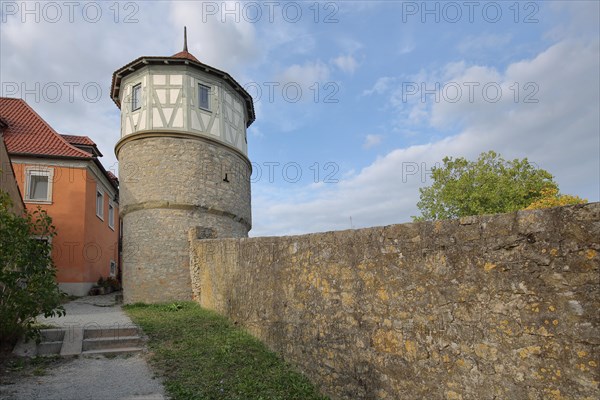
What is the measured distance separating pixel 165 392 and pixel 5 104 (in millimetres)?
18432

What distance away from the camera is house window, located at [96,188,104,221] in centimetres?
1733

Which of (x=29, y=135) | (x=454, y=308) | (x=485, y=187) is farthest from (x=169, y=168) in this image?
(x=485, y=187)

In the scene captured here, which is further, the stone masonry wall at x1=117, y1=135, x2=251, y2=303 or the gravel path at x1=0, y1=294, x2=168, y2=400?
the stone masonry wall at x1=117, y1=135, x2=251, y2=303

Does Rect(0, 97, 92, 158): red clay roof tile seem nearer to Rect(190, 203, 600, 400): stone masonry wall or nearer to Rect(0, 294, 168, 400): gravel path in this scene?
Rect(0, 294, 168, 400): gravel path

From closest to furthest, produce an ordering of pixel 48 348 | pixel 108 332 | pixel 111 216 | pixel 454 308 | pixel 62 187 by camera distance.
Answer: pixel 454 308
pixel 48 348
pixel 108 332
pixel 62 187
pixel 111 216

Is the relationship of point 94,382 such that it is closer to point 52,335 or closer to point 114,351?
point 114,351

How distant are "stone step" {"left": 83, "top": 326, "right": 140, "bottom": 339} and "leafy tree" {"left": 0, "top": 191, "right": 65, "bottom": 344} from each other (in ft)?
3.31

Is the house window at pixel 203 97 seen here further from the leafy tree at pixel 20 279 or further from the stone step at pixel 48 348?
the stone step at pixel 48 348

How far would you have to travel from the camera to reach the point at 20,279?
608 centimetres

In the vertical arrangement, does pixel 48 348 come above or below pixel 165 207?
below

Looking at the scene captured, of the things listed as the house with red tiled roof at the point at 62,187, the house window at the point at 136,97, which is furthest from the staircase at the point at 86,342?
the house with red tiled roof at the point at 62,187

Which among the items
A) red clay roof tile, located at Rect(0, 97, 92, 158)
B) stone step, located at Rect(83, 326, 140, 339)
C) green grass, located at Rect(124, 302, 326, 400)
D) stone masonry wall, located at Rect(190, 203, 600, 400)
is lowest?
green grass, located at Rect(124, 302, 326, 400)

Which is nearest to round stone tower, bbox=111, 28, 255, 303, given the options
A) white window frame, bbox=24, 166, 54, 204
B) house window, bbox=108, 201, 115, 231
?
white window frame, bbox=24, 166, 54, 204

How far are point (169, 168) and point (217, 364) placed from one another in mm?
8563
